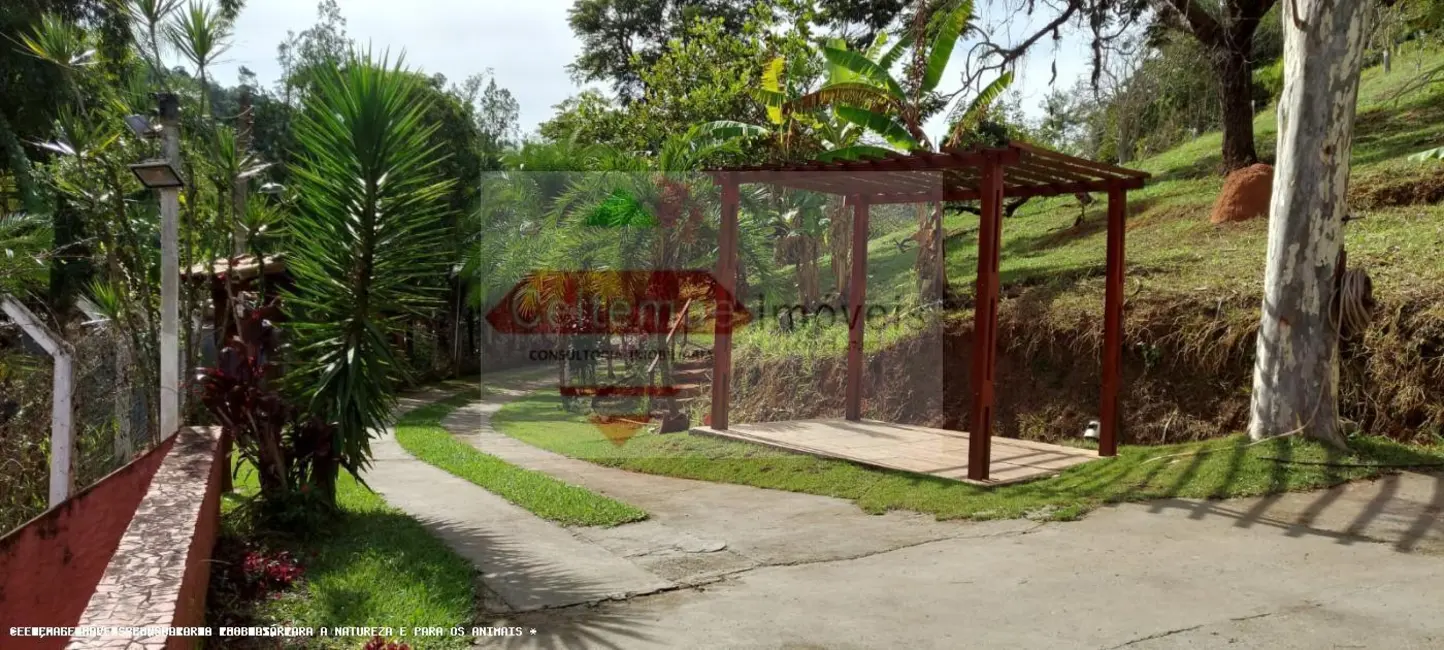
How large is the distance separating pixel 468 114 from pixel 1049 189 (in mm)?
21338

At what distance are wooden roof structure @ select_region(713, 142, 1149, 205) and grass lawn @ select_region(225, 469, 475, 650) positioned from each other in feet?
15.7

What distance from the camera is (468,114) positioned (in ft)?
89.8

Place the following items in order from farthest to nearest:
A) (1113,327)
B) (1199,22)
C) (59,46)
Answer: (1199,22) → (1113,327) → (59,46)

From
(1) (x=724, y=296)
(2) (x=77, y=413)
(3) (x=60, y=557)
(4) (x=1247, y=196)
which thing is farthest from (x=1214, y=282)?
(2) (x=77, y=413)

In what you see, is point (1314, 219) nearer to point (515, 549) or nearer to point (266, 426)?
point (515, 549)

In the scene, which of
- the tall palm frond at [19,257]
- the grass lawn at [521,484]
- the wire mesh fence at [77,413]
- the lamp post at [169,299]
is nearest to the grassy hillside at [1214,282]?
the grass lawn at [521,484]

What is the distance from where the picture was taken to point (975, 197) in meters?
10.2

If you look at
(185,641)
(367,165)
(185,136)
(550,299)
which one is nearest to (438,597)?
(185,641)

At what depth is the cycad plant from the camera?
6.36m

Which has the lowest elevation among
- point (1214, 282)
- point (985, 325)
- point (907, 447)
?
point (907, 447)

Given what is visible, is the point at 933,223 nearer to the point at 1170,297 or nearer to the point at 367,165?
the point at 1170,297

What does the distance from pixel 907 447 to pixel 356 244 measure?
17.7 ft

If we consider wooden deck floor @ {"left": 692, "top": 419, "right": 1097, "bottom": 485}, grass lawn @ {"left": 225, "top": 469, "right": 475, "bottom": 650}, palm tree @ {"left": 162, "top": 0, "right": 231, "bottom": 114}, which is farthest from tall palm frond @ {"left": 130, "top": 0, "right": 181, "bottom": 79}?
wooden deck floor @ {"left": 692, "top": 419, "right": 1097, "bottom": 485}

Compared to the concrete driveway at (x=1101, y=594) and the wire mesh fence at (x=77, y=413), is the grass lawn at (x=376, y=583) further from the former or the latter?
the wire mesh fence at (x=77, y=413)
